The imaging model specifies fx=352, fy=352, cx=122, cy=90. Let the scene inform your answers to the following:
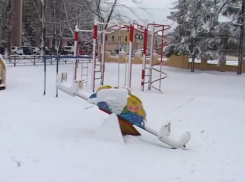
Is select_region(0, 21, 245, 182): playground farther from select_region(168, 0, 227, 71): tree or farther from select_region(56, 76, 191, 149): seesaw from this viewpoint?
select_region(168, 0, 227, 71): tree

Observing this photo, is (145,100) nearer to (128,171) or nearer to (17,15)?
(17,15)

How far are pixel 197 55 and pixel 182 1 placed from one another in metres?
5.20

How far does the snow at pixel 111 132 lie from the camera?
5.96m

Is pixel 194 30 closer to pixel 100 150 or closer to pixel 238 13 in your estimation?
pixel 238 13

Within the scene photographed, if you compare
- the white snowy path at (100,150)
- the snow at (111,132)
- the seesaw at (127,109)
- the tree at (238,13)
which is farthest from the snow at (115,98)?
the tree at (238,13)

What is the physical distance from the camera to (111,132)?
6.04 meters

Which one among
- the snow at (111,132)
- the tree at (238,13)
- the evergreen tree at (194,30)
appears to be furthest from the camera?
the tree at (238,13)

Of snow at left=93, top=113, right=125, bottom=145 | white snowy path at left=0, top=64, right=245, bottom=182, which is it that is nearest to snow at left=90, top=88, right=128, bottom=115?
snow at left=93, top=113, right=125, bottom=145

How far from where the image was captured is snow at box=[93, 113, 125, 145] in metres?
5.96

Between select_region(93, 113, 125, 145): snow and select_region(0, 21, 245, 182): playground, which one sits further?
select_region(93, 113, 125, 145): snow

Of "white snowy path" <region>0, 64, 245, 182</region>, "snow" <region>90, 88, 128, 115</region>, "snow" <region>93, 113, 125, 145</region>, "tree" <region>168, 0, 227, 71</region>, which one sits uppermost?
"tree" <region>168, 0, 227, 71</region>

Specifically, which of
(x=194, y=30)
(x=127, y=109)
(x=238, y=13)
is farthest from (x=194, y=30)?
(x=127, y=109)

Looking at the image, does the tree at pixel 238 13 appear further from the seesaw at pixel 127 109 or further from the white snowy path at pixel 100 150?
the seesaw at pixel 127 109

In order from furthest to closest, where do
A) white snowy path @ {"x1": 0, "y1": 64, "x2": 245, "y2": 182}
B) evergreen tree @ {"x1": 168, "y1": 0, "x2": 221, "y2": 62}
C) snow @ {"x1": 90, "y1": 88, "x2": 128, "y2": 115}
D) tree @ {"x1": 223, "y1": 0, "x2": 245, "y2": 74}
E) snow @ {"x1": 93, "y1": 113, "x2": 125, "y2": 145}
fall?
tree @ {"x1": 223, "y1": 0, "x2": 245, "y2": 74} < evergreen tree @ {"x1": 168, "y1": 0, "x2": 221, "y2": 62} < snow @ {"x1": 90, "y1": 88, "x2": 128, "y2": 115} < snow @ {"x1": 93, "y1": 113, "x2": 125, "y2": 145} < white snowy path @ {"x1": 0, "y1": 64, "x2": 245, "y2": 182}
